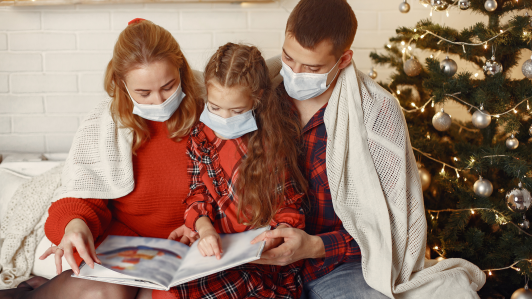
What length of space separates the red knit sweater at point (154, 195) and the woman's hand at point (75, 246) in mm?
155

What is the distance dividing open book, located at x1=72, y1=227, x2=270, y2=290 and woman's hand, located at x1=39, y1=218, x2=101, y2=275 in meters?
0.02

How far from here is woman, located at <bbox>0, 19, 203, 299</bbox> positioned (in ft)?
3.98

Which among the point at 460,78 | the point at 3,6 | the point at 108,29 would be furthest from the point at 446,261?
the point at 3,6

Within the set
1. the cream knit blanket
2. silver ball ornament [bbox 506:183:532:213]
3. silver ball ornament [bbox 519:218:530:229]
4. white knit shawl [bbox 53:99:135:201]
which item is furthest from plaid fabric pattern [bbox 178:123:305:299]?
silver ball ornament [bbox 519:218:530:229]

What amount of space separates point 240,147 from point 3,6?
148 cm

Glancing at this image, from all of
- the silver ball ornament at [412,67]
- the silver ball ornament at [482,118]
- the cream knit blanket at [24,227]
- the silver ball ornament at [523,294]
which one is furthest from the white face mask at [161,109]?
the silver ball ornament at [523,294]

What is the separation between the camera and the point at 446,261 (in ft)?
4.08

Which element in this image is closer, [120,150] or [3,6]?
[120,150]

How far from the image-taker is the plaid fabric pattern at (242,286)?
109 centimetres

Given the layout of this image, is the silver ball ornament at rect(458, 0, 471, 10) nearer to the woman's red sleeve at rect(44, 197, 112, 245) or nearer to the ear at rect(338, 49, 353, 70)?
the ear at rect(338, 49, 353, 70)

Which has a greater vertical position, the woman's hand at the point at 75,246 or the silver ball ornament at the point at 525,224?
the woman's hand at the point at 75,246

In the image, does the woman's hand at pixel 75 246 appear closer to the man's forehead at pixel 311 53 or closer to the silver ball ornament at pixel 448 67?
the man's forehead at pixel 311 53

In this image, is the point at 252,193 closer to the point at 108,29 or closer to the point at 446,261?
the point at 446,261

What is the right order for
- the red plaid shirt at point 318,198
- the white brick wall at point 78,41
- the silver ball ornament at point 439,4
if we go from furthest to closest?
the white brick wall at point 78,41 → the silver ball ornament at point 439,4 → the red plaid shirt at point 318,198
